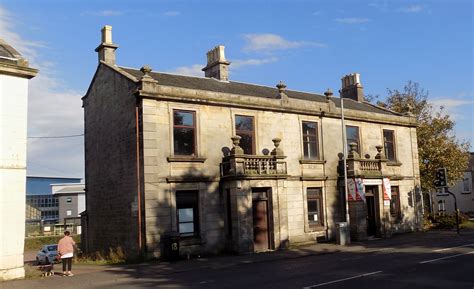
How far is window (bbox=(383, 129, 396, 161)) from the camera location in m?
30.6

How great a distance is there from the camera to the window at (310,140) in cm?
2620

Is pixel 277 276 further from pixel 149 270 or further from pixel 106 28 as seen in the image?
pixel 106 28

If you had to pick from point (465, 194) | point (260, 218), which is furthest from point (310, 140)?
point (465, 194)

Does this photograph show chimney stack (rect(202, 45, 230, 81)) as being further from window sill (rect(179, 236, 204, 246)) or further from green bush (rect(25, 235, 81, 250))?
green bush (rect(25, 235, 81, 250))

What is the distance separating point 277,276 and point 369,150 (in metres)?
17.4

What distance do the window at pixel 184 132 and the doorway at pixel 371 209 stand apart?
38.1ft

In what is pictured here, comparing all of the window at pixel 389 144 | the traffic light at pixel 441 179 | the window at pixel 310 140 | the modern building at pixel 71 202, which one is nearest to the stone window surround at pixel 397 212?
the window at pixel 389 144

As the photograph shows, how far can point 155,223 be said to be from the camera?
65.6ft

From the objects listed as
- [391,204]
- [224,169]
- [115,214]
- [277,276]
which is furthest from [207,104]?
[391,204]

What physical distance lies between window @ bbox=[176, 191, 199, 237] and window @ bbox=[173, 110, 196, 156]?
6.34 ft

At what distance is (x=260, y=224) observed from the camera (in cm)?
2272

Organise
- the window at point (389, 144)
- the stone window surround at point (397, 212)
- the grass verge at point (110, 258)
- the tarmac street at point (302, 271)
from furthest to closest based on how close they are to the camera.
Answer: the window at point (389, 144), the stone window surround at point (397, 212), the grass verge at point (110, 258), the tarmac street at point (302, 271)

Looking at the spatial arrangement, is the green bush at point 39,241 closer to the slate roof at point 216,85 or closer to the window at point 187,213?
the slate roof at point 216,85

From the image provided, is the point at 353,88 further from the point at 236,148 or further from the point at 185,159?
the point at 185,159
